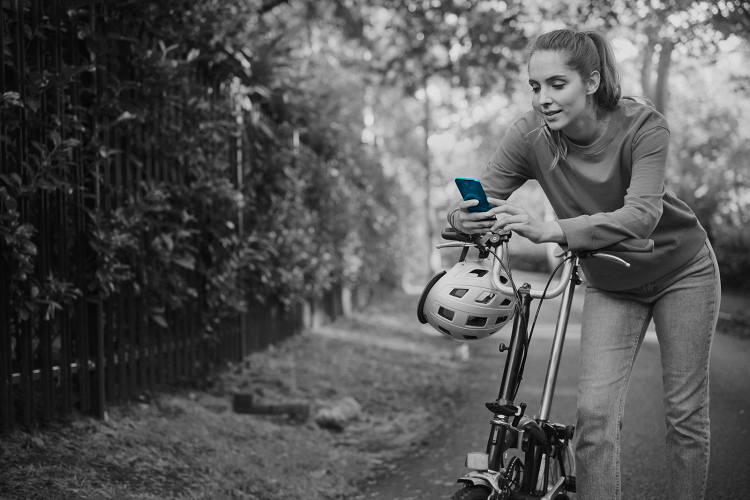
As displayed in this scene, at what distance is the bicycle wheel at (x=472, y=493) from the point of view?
102 inches

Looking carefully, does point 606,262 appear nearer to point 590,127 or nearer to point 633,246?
point 633,246

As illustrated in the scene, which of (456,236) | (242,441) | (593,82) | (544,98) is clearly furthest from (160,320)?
(593,82)

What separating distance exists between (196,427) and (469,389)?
135 inches

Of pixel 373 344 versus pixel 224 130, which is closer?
pixel 224 130

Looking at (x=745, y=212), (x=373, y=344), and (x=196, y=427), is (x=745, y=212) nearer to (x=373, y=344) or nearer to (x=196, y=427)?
(x=373, y=344)

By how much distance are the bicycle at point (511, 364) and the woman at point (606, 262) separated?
0.13 meters

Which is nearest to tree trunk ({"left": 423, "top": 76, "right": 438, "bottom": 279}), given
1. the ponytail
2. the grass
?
the grass


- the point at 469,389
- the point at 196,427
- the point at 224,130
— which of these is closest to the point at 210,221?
the point at 224,130

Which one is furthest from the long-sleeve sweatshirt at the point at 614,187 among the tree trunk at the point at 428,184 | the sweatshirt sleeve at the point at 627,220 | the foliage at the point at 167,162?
the tree trunk at the point at 428,184

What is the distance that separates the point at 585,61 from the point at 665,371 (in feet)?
4.16

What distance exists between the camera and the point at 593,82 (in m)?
2.88

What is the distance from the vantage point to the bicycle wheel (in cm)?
259

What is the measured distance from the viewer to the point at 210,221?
21.2ft

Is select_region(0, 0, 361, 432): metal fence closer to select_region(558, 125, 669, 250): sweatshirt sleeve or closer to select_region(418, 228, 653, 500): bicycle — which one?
select_region(418, 228, 653, 500): bicycle
